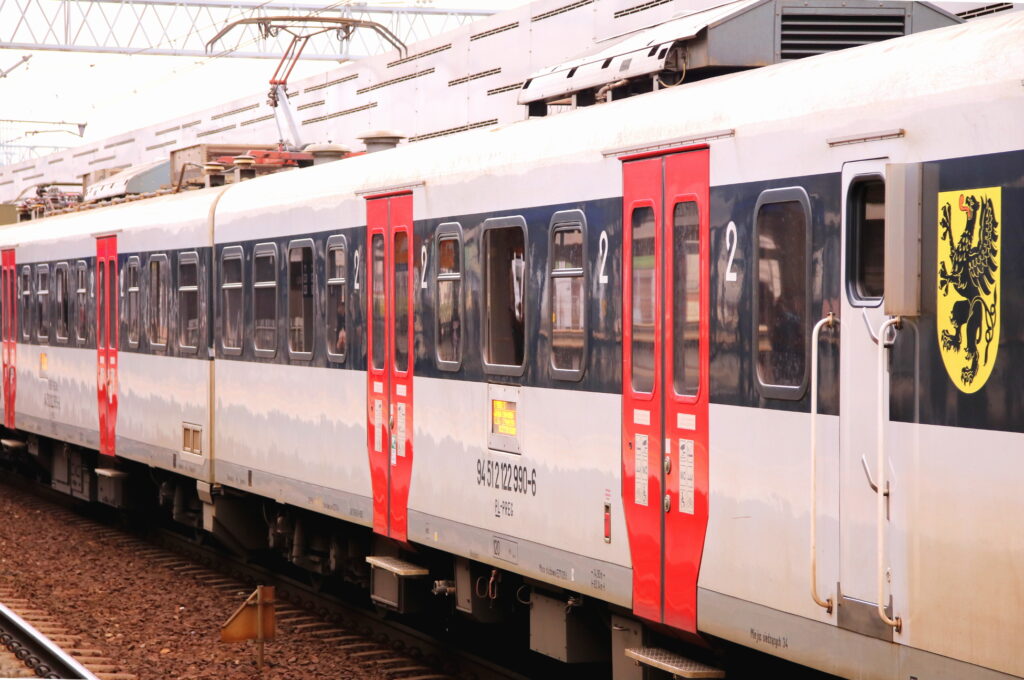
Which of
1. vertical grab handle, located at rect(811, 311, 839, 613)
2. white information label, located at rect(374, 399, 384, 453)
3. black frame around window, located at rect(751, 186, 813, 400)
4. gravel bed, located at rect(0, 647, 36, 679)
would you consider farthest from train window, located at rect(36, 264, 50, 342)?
vertical grab handle, located at rect(811, 311, 839, 613)

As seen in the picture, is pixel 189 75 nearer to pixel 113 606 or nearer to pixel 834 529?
pixel 113 606

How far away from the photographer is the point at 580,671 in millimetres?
Result: 10039

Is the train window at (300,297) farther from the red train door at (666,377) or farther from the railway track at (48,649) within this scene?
the red train door at (666,377)

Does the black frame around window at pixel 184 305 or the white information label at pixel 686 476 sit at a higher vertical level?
the black frame around window at pixel 184 305

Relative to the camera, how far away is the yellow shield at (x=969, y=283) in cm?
527

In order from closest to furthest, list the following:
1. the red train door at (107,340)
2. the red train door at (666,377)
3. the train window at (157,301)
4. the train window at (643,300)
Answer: the red train door at (666,377) < the train window at (643,300) < the train window at (157,301) < the red train door at (107,340)

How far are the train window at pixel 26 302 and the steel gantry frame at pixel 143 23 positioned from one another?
11928 millimetres

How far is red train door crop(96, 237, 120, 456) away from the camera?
15977 millimetres

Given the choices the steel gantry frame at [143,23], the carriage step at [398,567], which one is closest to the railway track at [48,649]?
the carriage step at [398,567]

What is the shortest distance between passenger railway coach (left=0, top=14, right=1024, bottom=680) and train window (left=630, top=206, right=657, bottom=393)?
0.8 inches

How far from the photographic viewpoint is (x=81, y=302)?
17.1 metres

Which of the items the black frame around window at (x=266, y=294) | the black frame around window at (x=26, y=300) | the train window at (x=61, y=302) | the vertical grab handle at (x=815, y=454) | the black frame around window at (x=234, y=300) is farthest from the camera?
the black frame around window at (x=26, y=300)

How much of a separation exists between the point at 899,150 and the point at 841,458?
49.3 inches

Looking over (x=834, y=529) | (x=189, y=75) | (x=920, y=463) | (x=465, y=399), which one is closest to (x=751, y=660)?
(x=834, y=529)
